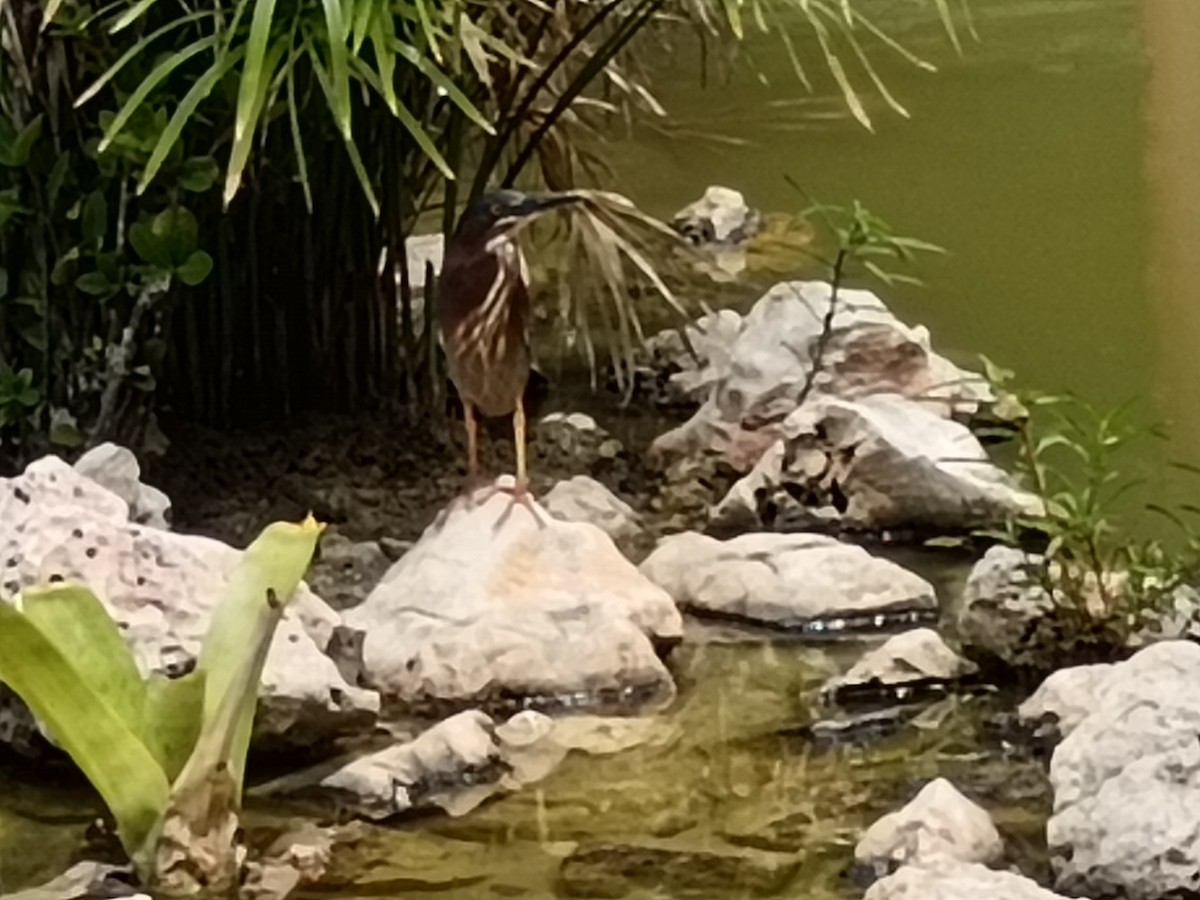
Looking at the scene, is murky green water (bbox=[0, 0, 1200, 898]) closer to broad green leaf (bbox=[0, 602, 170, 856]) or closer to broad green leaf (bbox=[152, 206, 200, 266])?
broad green leaf (bbox=[0, 602, 170, 856])

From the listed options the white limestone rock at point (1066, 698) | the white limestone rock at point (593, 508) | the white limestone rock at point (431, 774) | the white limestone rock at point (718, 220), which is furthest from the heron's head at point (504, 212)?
the white limestone rock at point (718, 220)

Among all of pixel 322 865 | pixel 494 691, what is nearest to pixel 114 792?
pixel 322 865

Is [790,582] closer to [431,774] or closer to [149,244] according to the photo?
[431,774]

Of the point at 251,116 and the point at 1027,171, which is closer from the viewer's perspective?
the point at 251,116

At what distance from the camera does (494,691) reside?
1319 mm

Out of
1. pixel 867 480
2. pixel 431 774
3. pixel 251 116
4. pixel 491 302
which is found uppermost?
pixel 251 116

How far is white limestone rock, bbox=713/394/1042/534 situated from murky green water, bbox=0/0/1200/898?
3.4 inches

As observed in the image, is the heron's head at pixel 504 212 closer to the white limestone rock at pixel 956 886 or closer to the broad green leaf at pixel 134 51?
the broad green leaf at pixel 134 51

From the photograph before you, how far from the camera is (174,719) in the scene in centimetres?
110

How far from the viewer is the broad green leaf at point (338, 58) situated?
1.26 metres

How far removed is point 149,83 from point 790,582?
561 mm

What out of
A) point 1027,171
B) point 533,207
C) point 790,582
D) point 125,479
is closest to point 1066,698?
point 790,582

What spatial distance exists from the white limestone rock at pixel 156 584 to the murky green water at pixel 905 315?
4.3 inches

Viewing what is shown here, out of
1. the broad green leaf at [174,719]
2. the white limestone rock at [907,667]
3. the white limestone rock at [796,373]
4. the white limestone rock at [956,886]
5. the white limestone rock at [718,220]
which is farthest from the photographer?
the white limestone rock at [718,220]
